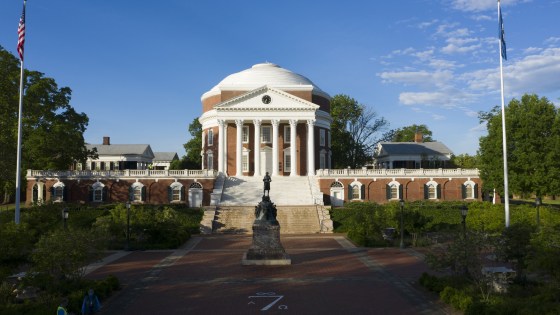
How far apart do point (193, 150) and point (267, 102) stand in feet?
85.0

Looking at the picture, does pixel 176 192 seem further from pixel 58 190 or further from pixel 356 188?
pixel 356 188

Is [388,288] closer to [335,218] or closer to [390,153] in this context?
[335,218]

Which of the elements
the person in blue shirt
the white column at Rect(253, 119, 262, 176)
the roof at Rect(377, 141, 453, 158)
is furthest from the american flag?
the roof at Rect(377, 141, 453, 158)

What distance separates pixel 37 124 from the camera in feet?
167

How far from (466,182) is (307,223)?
75.4 ft

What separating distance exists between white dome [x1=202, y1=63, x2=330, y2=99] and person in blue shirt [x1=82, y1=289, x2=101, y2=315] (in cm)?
4811

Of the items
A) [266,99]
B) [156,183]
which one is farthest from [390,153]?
[156,183]

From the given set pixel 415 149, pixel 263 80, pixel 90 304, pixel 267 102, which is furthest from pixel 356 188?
pixel 90 304

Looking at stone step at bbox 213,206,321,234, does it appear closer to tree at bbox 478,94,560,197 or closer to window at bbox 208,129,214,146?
tree at bbox 478,94,560,197

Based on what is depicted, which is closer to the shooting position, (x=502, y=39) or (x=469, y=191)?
(x=502, y=39)

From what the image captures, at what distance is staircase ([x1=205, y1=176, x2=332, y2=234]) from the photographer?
4197 centimetres

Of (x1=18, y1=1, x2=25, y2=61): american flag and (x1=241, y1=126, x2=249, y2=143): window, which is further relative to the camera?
(x1=241, y1=126, x2=249, y2=143): window

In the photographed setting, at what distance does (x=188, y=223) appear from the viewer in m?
41.7

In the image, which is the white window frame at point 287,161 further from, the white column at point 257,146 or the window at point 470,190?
the window at point 470,190
